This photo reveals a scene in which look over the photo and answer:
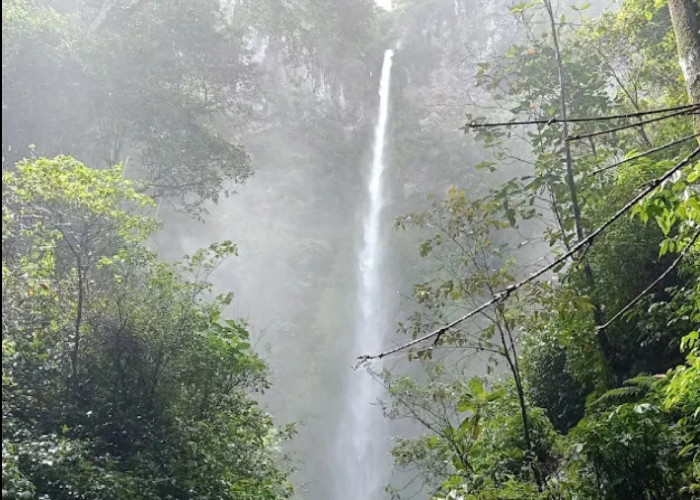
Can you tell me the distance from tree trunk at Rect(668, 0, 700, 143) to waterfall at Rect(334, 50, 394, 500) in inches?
631

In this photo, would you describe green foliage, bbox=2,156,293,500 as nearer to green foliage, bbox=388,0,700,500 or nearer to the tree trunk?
green foliage, bbox=388,0,700,500

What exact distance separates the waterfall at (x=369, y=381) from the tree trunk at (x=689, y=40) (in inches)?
631

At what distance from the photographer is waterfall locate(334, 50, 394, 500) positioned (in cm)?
1902

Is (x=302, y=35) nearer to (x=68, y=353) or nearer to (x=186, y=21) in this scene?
(x=186, y=21)

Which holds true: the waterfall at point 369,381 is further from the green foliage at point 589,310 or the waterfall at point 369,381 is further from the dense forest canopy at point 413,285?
the green foliage at point 589,310

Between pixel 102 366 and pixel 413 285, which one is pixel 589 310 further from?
pixel 102 366

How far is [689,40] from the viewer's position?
276 cm

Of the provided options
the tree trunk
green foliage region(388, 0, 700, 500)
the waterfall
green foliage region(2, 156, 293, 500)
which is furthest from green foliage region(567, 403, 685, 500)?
the waterfall

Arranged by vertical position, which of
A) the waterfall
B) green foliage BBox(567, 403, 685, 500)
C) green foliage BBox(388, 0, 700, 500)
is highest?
the waterfall

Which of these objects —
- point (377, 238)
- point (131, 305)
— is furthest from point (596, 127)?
point (377, 238)

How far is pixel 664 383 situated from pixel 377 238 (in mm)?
20867

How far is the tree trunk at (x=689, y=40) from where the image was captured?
270 cm

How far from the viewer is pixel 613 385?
475 cm

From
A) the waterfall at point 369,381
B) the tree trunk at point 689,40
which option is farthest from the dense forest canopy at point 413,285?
the waterfall at point 369,381
